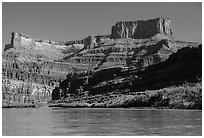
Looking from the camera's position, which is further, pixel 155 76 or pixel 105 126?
pixel 155 76

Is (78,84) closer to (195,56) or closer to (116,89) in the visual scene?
(116,89)

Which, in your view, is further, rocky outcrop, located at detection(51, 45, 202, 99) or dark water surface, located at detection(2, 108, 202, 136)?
rocky outcrop, located at detection(51, 45, 202, 99)

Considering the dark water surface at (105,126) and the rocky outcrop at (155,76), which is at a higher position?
the rocky outcrop at (155,76)

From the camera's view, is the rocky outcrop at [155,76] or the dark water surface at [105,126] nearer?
the dark water surface at [105,126]

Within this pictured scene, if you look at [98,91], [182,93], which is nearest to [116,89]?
[98,91]

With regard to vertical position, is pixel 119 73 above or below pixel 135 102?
above

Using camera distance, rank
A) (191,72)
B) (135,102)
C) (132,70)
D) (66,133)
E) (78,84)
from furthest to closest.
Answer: (78,84) → (132,70) → (191,72) → (135,102) → (66,133)

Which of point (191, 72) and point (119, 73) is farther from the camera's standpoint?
point (119, 73)

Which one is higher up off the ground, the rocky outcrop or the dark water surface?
the rocky outcrop

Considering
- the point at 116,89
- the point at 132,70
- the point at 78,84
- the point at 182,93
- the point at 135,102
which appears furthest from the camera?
the point at 78,84

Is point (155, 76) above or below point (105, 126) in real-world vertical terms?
above
